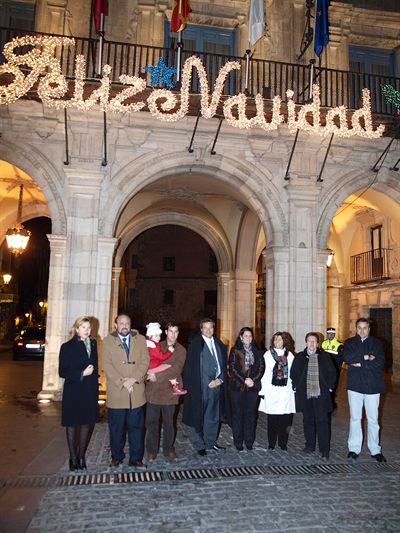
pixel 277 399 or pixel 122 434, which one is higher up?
pixel 277 399

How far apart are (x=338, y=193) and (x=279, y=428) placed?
6.53 metres

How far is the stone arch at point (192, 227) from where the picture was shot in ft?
57.5

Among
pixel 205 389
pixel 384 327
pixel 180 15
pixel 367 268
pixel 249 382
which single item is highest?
pixel 180 15

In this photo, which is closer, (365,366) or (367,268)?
(365,366)

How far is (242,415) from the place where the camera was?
625 cm

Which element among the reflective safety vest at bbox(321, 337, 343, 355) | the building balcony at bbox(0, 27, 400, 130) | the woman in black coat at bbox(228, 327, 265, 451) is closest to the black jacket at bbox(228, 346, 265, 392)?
the woman in black coat at bbox(228, 327, 265, 451)

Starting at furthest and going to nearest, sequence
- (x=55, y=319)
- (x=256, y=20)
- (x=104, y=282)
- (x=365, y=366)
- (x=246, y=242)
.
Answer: (x=246, y=242) → (x=256, y=20) → (x=104, y=282) → (x=55, y=319) → (x=365, y=366)

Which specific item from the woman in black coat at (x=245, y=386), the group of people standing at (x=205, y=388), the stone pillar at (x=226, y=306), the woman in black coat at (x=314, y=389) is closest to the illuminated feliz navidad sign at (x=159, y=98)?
the group of people standing at (x=205, y=388)

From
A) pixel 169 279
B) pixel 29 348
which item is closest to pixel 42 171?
pixel 29 348

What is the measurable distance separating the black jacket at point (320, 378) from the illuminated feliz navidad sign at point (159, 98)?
5542 millimetres

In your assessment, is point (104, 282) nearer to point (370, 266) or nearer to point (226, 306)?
point (226, 306)

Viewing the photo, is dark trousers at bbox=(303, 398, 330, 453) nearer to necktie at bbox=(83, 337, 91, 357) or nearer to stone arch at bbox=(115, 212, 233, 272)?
necktie at bbox=(83, 337, 91, 357)

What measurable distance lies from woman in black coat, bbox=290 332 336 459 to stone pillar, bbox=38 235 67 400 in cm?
538

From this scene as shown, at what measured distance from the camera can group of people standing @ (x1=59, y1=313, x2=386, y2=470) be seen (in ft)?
17.5
